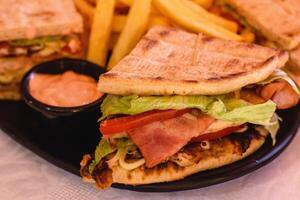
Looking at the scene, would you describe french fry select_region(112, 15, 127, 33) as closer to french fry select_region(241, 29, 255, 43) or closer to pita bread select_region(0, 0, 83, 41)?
pita bread select_region(0, 0, 83, 41)

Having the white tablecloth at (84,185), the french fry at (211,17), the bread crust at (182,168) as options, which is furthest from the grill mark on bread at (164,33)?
the white tablecloth at (84,185)

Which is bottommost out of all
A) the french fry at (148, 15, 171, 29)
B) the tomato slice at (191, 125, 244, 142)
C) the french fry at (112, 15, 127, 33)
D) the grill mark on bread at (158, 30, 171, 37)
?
the french fry at (112, 15, 127, 33)

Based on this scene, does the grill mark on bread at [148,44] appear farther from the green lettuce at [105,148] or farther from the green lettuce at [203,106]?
the green lettuce at [105,148]

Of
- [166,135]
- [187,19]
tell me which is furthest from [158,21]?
[166,135]

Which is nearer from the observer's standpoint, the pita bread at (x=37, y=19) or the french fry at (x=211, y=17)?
the pita bread at (x=37, y=19)

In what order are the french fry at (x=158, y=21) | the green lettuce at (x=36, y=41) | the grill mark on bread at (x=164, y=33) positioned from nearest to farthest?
the grill mark on bread at (x=164, y=33) → the green lettuce at (x=36, y=41) → the french fry at (x=158, y=21)

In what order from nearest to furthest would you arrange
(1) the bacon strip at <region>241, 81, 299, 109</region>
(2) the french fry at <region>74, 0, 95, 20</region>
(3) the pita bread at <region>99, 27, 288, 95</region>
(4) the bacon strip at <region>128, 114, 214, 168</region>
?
(4) the bacon strip at <region>128, 114, 214, 168</region> < (3) the pita bread at <region>99, 27, 288, 95</region> < (1) the bacon strip at <region>241, 81, 299, 109</region> < (2) the french fry at <region>74, 0, 95, 20</region>

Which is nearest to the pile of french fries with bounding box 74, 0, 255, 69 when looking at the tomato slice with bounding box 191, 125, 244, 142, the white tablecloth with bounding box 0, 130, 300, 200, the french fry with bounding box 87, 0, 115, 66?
the french fry with bounding box 87, 0, 115, 66
